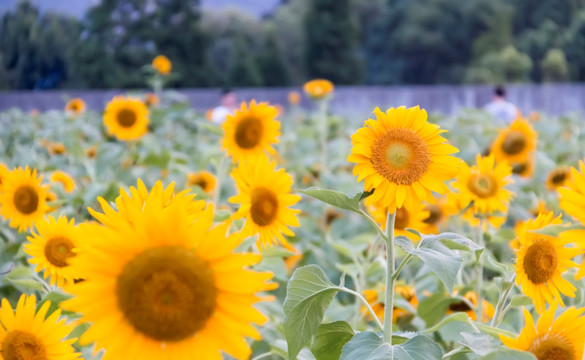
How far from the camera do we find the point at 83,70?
26.3m

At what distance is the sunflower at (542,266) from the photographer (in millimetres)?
1007

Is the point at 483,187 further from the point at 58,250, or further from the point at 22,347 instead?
the point at 22,347

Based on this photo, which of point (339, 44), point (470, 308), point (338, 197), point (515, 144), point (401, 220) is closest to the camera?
point (338, 197)

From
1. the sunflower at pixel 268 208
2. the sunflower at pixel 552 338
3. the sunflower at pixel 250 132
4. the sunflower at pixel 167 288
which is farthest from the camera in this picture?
the sunflower at pixel 250 132

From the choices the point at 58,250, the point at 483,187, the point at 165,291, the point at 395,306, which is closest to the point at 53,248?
the point at 58,250

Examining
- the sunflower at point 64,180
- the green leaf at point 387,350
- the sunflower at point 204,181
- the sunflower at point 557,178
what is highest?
the sunflower at point 557,178

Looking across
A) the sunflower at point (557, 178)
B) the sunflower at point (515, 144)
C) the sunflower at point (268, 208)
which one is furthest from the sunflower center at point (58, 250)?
the sunflower at point (557, 178)

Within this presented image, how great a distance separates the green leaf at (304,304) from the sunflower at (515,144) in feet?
6.19

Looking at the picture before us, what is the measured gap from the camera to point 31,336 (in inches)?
37.7

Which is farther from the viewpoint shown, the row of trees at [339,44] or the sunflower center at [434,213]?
the row of trees at [339,44]


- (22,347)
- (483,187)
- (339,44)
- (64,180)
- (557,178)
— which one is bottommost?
(22,347)

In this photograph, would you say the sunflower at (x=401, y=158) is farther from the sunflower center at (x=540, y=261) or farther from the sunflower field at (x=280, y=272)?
the sunflower center at (x=540, y=261)

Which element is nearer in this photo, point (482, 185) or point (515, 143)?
point (482, 185)

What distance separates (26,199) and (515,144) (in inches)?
71.6
